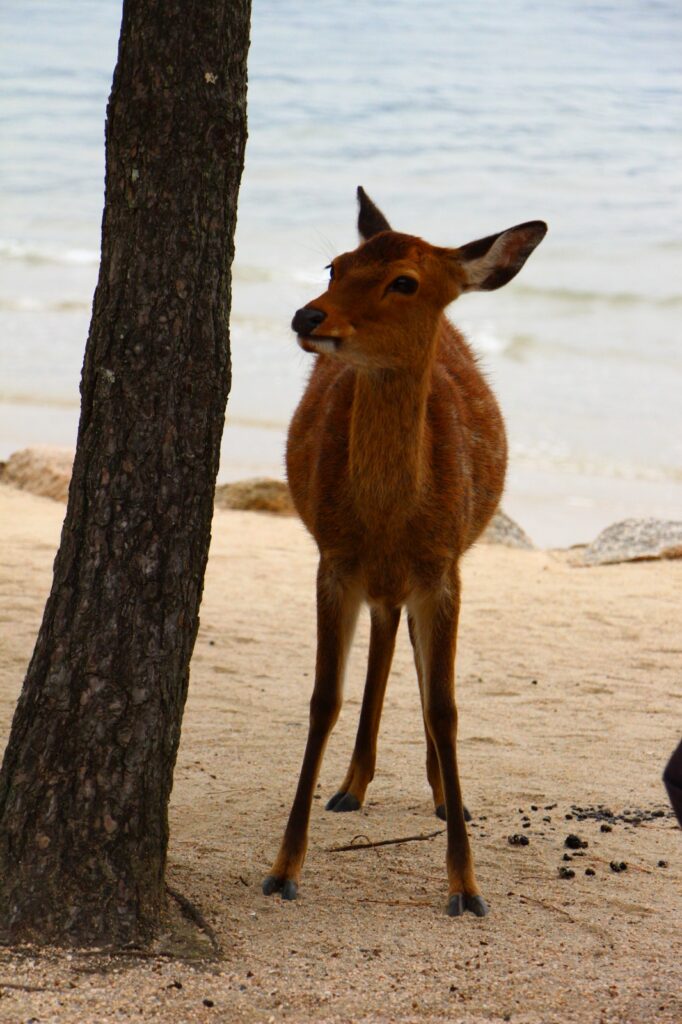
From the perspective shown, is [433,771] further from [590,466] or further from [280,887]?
[590,466]

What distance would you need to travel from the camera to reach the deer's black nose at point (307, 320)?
12.4 feet

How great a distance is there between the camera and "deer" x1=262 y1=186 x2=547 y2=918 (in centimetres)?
405

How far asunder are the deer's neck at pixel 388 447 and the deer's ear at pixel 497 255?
1.17 feet

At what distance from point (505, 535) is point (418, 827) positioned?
15.6 feet

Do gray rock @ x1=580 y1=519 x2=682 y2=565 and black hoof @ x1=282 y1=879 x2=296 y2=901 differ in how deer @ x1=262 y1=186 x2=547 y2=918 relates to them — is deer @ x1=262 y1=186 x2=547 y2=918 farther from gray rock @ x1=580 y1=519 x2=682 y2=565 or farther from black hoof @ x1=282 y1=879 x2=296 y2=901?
gray rock @ x1=580 y1=519 x2=682 y2=565

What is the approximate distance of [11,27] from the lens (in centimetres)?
3978

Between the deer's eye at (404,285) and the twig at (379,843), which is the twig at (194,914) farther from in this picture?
the deer's eye at (404,285)

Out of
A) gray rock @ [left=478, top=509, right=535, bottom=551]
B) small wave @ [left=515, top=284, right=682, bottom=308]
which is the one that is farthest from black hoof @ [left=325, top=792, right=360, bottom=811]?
small wave @ [left=515, top=284, right=682, bottom=308]

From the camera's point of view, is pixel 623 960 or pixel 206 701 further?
pixel 206 701

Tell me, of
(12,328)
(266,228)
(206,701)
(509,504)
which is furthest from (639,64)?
(206,701)

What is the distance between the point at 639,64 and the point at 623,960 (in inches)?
1281

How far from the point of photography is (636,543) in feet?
29.3

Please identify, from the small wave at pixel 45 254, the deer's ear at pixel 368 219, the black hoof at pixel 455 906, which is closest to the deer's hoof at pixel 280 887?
the black hoof at pixel 455 906

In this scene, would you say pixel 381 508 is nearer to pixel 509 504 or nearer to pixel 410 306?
pixel 410 306
